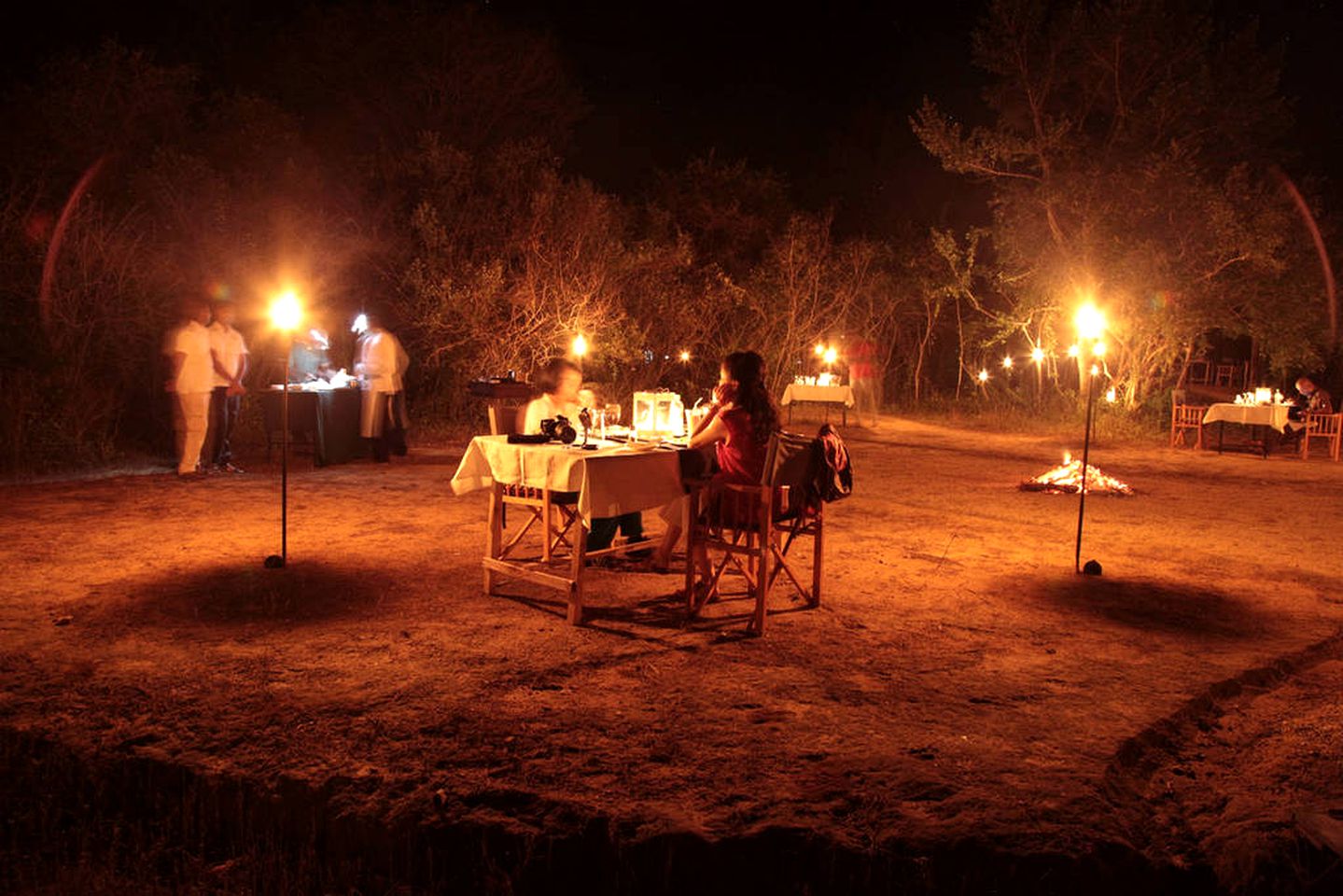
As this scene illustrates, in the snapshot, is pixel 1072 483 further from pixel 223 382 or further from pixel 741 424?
pixel 223 382

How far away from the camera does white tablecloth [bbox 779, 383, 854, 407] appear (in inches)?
639

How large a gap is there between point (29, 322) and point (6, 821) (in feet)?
28.7

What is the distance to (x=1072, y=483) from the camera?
9.64 meters

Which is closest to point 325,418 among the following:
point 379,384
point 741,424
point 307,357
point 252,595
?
point 379,384

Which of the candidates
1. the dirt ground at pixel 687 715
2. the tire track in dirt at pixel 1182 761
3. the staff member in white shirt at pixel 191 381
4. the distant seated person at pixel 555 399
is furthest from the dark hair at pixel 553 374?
the staff member in white shirt at pixel 191 381

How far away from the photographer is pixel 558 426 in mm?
5344

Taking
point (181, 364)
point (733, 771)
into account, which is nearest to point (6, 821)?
point (733, 771)

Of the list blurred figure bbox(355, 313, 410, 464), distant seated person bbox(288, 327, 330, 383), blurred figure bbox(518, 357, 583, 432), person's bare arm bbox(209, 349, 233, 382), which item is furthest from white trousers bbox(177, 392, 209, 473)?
blurred figure bbox(518, 357, 583, 432)

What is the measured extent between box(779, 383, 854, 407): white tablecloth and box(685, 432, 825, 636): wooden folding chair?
35.9 ft

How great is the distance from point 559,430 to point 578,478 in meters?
0.48

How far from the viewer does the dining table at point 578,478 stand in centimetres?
489

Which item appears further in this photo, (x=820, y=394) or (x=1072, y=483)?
(x=820, y=394)

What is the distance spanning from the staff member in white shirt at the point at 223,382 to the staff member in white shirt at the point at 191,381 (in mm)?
122

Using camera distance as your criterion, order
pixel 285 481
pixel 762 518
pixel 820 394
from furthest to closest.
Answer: pixel 820 394 → pixel 285 481 → pixel 762 518
